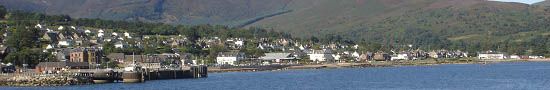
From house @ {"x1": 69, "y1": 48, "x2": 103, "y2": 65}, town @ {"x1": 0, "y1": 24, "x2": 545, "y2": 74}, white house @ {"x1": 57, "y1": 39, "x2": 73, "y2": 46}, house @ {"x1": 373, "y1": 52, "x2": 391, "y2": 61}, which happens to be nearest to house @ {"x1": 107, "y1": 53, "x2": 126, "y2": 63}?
town @ {"x1": 0, "y1": 24, "x2": 545, "y2": 74}

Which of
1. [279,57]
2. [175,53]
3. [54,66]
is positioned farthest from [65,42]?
[54,66]

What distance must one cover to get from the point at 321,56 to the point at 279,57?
28.1 feet

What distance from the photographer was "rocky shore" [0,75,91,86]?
70125 millimetres

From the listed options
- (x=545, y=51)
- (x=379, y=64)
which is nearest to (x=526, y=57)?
(x=545, y=51)

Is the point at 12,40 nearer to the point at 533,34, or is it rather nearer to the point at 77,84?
the point at 77,84

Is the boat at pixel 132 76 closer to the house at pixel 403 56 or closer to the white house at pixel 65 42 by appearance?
the white house at pixel 65 42

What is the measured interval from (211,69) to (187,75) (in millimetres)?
20013

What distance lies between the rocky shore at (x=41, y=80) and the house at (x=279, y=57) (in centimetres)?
5944

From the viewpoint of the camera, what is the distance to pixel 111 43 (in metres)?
121

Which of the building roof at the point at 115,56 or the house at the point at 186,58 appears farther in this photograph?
the house at the point at 186,58

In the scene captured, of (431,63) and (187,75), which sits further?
(431,63)

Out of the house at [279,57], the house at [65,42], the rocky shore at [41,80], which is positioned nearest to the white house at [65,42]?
the house at [65,42]

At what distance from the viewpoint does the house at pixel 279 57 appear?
13050 centimetres

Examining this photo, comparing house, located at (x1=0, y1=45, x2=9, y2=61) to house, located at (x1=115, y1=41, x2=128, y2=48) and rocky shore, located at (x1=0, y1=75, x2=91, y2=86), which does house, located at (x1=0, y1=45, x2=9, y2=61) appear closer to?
rocky shore, located at (x1=0, y1=75, x2=91, y2=86)
